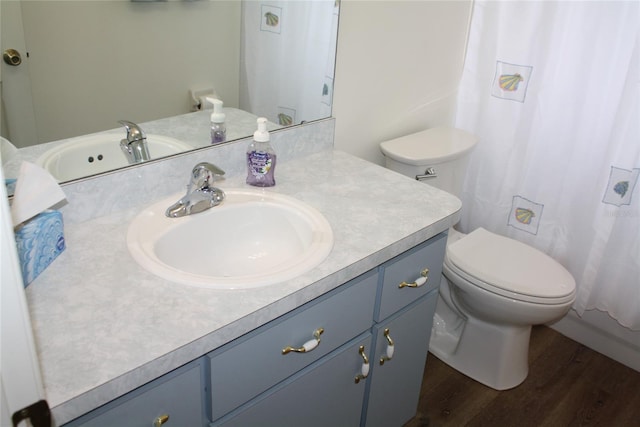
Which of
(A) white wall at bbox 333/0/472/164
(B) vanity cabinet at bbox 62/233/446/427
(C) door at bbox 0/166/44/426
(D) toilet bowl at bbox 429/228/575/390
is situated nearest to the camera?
(C) door at bbox 0/166/44/426

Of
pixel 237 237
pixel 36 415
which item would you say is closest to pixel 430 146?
pixel 237 237

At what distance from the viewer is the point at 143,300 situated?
3.30 ft

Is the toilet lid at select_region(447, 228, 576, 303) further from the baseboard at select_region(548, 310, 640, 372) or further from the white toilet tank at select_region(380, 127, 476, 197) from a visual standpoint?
the baseboard at select_region(548, 310, 640, 372)

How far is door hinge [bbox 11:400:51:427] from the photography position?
67 cm

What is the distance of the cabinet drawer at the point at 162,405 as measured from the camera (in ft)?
2.88

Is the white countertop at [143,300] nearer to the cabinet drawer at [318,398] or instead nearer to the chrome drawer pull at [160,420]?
the chrome drawer pull at [160,420]

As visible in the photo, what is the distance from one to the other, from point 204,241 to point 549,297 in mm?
1087

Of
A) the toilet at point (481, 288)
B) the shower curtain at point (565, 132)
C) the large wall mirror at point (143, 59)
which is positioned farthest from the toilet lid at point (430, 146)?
the large wall mirror at point (143, 59)

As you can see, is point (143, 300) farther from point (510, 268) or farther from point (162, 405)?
point (510, 268)

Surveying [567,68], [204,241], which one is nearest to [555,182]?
[567,68]

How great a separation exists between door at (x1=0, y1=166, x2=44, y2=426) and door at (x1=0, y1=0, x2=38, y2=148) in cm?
59

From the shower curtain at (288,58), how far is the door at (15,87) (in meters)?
0.50

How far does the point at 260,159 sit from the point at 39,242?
1.75 ft

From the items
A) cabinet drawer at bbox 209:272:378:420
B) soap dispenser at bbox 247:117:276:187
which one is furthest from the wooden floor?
soap dispenser at bbox 247:117:276:187
